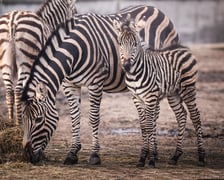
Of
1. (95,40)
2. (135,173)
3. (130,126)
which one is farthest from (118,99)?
(135,173)

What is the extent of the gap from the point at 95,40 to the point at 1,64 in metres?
2.12

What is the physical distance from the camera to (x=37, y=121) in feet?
29.8

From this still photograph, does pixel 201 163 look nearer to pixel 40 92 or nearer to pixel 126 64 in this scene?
pixel 126 64

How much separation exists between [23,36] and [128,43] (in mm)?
2629

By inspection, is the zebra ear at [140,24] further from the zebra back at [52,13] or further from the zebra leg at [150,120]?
the zebra back at [52,13]

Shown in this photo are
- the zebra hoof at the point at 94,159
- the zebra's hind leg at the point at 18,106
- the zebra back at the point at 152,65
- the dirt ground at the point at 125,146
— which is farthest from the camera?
the zebra's hind leg at the point at 18,106

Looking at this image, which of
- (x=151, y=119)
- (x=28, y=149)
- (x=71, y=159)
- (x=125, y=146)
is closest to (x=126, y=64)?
(x=151, y=119)

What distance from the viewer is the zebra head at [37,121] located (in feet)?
29.4

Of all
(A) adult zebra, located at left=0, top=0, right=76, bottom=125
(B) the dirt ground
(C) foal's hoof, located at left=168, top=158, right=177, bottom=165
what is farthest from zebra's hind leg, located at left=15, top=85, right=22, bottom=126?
(C) foal's hoof, located at left=168, top=158, right=177, bottom=165

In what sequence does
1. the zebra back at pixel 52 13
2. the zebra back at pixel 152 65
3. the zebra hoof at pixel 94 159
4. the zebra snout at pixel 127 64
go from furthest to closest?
the zebra back at pixel 52 13
the zebra hoof at pixel 94 159
the zebra back at pixel 152 65
the zebra snout at pixel 127 64

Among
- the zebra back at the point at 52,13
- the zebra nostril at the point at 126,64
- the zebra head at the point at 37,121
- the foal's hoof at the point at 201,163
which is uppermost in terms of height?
the zebra back at the point at 52,13

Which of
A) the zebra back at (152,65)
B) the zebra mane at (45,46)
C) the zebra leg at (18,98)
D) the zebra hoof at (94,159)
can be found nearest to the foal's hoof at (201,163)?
the zebra back at (152,65)

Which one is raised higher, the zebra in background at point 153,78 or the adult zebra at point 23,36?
the adult zebra at point 23,36

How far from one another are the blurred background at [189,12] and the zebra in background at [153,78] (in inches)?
735
